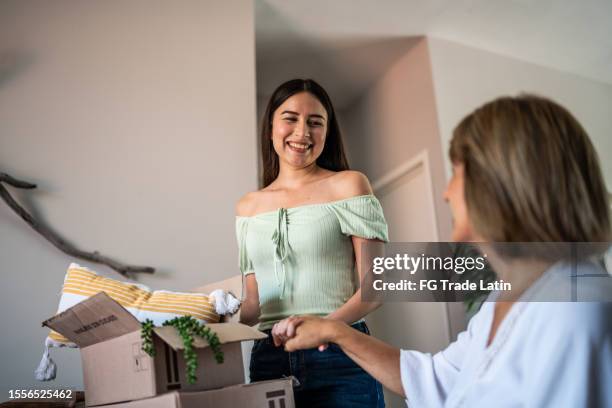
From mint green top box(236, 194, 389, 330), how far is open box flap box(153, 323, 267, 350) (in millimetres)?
242

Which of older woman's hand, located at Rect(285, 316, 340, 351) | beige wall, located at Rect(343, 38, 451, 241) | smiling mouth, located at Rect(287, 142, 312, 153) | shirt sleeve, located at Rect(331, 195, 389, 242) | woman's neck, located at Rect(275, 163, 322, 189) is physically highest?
beige wall, located at Rect(343, 38, 451, 241)

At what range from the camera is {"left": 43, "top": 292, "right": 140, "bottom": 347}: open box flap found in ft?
3.14

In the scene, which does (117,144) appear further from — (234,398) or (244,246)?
(234,398)

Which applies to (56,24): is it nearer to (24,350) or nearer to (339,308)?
(24,350)

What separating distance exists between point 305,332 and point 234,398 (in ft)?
0.53

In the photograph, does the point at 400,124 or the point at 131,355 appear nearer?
the point at 131,355

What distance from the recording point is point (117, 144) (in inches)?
89.1

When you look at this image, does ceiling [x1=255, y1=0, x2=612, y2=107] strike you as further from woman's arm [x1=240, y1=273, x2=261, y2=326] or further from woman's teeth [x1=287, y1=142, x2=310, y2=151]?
woman's arm [x1=240, y1=273, x2=261, y2=326]

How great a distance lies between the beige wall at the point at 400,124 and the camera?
128 inches

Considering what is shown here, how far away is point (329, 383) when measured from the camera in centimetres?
111

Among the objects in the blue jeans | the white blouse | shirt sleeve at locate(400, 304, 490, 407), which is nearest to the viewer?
the white blouse

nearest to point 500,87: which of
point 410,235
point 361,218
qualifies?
point 410,235

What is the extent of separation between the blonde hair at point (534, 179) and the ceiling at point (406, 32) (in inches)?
95.0

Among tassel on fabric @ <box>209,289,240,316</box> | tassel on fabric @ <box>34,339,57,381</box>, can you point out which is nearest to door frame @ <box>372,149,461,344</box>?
tassel on fabric @ <box>209,289,240,316</box>
